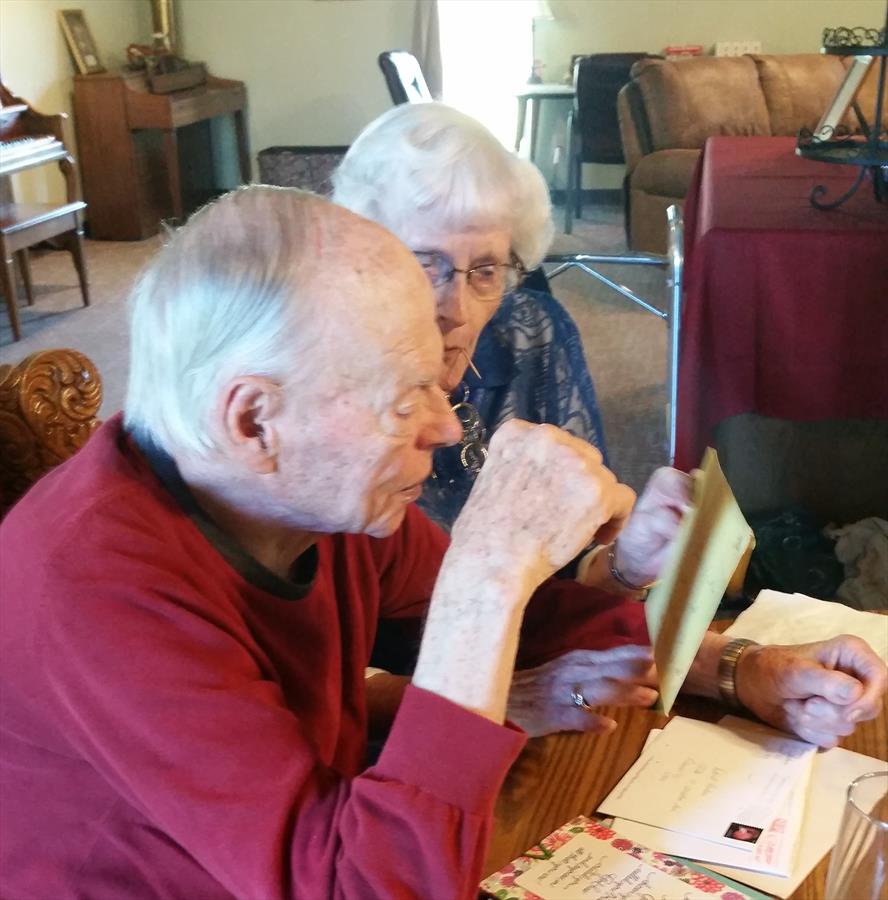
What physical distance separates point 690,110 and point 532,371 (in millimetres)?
4572

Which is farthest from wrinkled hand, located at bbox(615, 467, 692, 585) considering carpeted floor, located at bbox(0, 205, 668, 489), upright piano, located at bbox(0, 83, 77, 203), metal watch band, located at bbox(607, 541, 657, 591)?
upright piano, located at bbox(0, 83, 77, 203)

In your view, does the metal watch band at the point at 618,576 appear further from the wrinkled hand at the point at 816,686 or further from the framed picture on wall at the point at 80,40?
the framed picture on wall at the point at 80,40

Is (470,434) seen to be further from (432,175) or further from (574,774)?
(574,774)

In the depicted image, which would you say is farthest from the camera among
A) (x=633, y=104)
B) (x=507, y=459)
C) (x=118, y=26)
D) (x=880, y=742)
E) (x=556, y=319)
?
(x=118, y=26)

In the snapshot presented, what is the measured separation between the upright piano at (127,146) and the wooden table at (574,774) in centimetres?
588

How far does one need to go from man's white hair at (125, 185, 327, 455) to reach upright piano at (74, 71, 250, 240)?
5.89 m

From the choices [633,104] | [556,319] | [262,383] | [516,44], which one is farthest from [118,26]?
[262,383]

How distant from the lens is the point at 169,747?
2.33 feet

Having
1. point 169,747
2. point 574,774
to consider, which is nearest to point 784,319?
point 574,774

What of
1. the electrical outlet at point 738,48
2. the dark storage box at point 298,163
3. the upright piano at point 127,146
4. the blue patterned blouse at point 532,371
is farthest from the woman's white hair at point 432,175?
the electrical outlet at point 738,48

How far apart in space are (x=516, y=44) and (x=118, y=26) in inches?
105

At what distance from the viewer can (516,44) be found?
7238 millimetres

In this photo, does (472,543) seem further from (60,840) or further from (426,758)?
(60,840)

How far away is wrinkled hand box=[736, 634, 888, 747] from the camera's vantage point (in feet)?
3.20
